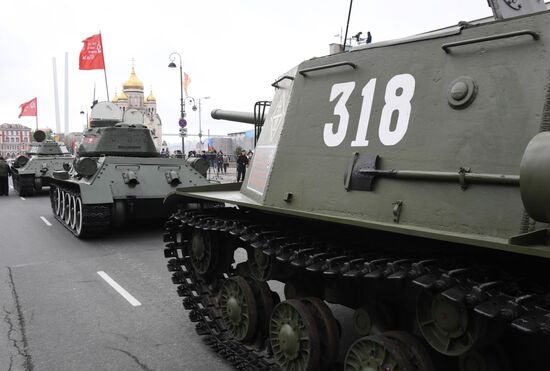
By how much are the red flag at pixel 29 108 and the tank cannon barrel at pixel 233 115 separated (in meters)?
39.7

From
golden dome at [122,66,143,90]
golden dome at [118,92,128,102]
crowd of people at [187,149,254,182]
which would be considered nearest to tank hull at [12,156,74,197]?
crowd of people at [187,149,254,182]

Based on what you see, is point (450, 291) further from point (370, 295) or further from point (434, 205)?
point (370, 295)

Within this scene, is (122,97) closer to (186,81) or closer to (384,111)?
(186,81)

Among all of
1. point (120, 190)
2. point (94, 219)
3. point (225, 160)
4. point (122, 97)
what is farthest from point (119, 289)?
point (122, 97)

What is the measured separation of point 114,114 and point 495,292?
15.0m

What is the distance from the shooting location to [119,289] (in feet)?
22.3

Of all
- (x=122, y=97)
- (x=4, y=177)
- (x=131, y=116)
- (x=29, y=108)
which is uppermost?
(x=122, y=97)

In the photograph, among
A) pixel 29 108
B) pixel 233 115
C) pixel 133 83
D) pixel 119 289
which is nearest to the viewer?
pixel 233 115

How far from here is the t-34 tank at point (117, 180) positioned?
10062 millimetres

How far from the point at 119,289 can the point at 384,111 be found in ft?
16.0

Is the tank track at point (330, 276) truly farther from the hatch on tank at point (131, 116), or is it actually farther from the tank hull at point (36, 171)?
the tank hull at point (36, 171)

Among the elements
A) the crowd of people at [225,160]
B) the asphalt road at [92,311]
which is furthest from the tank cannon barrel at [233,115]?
the crowd of people at [225,160]

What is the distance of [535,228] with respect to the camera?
236 centimetres

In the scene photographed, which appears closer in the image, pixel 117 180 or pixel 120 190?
pixel 120 190
